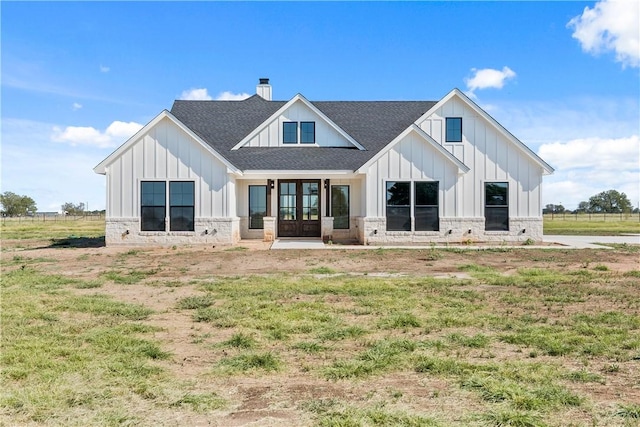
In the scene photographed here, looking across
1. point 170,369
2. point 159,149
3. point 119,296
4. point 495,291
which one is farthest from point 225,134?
point 170,369

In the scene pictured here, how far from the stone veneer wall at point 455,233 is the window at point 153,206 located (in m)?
8.49

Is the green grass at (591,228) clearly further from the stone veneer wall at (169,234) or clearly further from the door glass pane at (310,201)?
the stone veneer wall at (169,234)

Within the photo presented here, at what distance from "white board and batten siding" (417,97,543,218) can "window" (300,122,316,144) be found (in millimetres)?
6376

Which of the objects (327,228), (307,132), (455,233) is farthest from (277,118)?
(455,233)

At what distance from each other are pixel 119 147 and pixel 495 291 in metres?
15.5

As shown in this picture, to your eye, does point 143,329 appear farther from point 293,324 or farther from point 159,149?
point 159,149

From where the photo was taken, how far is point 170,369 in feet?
15.9

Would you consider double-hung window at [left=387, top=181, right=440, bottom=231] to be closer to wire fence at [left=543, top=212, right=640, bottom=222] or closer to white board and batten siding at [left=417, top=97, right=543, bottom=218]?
white board and batten siding at [left=417, top=97, right=543, bottom=218]

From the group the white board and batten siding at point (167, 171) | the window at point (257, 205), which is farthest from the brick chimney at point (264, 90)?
the white board and batten siding at point (167, 171)

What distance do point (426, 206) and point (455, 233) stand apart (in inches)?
68.2

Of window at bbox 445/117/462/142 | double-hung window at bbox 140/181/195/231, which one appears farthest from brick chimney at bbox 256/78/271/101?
window at bbox 445/117/462/142

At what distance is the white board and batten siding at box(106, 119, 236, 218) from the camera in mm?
18359

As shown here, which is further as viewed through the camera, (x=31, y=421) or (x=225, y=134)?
(x=225, y=134)

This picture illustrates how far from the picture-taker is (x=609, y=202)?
111375mm
